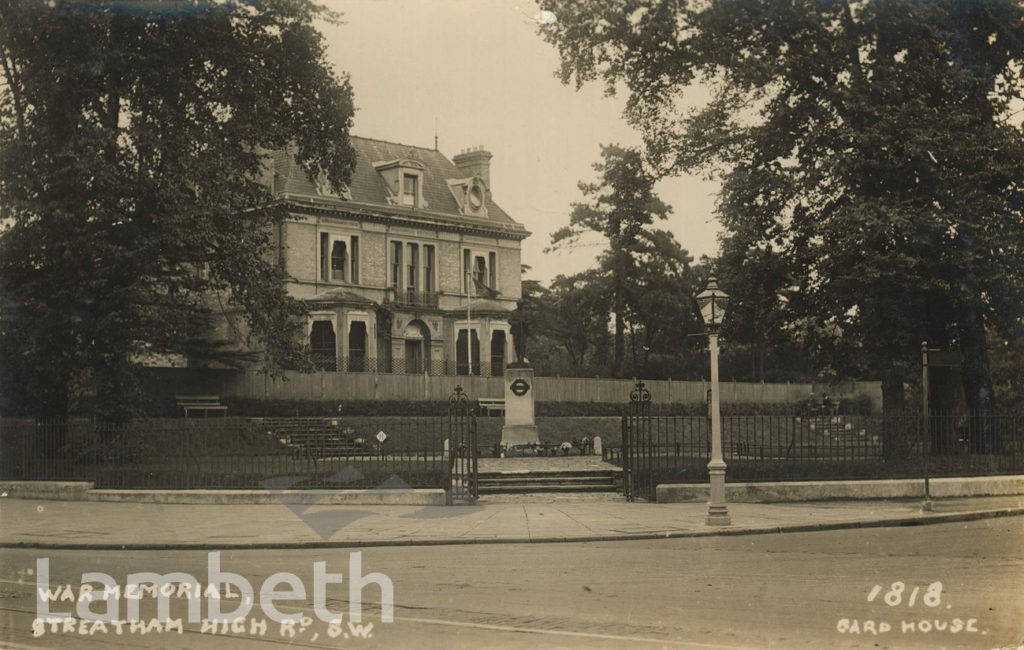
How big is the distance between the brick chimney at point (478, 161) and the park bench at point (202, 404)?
28101mm

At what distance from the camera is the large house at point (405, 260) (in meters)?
55.2

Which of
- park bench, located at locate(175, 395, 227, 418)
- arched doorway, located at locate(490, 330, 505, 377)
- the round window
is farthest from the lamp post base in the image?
the round window

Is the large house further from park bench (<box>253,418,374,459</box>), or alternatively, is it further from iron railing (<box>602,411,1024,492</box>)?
iron railing (<box>602,411,1024,492</box>)

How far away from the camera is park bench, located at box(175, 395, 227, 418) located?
40.2 meters

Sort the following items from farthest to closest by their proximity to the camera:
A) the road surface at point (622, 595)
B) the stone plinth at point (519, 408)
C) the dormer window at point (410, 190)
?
1. the dormer window at point (410, 190)
2. the stone plinth at point (519, 408)
3. the road surface at point (622, 595)

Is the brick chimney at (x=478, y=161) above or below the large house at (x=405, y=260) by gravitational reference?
above

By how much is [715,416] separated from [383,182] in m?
43.5

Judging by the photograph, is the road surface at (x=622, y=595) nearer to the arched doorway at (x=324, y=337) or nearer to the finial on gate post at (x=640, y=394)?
the finial on gate post at (x=640, y=394)

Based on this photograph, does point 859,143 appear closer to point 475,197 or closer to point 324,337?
point 324,337

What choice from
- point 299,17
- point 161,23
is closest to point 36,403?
point 161,23

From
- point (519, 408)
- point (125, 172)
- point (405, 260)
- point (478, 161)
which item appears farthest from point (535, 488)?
point (478, 161)

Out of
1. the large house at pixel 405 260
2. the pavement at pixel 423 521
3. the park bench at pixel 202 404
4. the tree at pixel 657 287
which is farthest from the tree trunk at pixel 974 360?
the tree at pixel 657 287

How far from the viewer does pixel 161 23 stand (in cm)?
2898

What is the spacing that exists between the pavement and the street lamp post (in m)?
0.30
